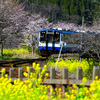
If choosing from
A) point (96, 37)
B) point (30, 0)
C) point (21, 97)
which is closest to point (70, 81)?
point (21, 97)

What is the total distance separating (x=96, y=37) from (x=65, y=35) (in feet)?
31.5

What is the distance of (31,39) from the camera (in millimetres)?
24203

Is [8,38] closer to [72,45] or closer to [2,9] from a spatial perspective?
[2,9]

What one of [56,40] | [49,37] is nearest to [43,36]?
[49,37]

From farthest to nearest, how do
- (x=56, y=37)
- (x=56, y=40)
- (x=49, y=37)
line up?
(x=49, y=37) < (x=56, y=40) < (x=56, y=37)

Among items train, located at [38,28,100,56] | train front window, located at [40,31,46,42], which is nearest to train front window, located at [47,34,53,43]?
train, located at [38,28,100,56]

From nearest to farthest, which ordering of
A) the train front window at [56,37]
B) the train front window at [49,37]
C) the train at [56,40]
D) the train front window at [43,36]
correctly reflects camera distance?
the train at [56,40]
the train front window at [56,37]
the train front window at [49,37]
the train front window at [43,36]

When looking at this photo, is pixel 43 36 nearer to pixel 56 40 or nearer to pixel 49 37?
pixel 49 37

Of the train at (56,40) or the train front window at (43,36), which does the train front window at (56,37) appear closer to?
the train at (56,40)

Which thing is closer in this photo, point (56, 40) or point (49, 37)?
point (56, 40)

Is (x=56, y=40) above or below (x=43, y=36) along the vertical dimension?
below

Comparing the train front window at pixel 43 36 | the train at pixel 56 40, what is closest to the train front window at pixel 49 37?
the train at pixel 56 40

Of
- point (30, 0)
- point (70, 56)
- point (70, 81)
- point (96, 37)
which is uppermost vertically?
point (30, 0)

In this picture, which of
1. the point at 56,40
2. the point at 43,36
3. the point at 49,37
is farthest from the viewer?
the point at 43,36
